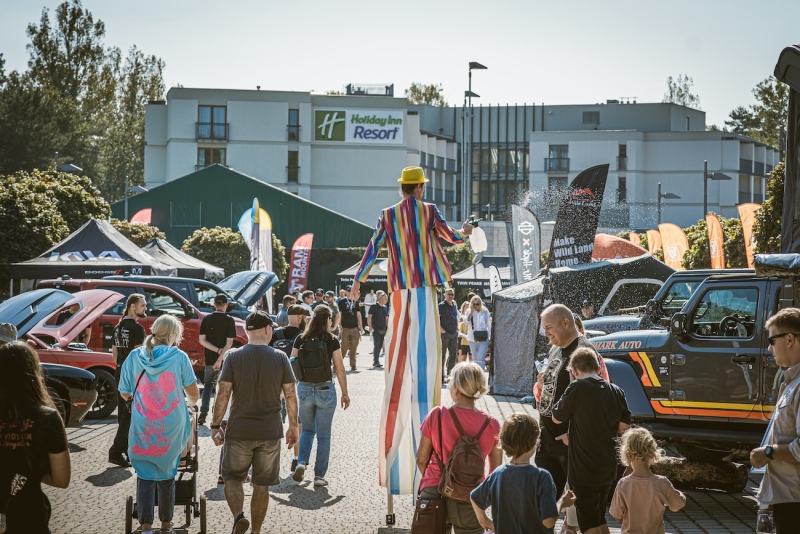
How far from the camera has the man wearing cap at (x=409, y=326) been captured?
782 cm

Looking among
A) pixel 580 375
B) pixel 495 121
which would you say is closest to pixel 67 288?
pixel 580 375

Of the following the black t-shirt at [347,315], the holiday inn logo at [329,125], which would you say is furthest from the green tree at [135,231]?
the holiday inn logo at [329,125]

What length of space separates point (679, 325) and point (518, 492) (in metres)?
5.07

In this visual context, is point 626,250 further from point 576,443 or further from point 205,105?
point 205,105

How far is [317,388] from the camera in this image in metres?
10.2

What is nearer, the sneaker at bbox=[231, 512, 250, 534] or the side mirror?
the sneaker at bbox=[231, 512, 250, 534]

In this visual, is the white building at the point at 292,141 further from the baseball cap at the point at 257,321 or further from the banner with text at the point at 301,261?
the baseball cap at the point at 257,321

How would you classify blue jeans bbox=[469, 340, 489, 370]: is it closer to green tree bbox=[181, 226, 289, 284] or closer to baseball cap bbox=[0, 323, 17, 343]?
baseball cap bbox=[0, 323, 17, 343]

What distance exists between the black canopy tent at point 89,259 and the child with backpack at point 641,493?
18.6 metres

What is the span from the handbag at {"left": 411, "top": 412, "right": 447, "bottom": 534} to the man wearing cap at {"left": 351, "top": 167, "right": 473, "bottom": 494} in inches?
75.4

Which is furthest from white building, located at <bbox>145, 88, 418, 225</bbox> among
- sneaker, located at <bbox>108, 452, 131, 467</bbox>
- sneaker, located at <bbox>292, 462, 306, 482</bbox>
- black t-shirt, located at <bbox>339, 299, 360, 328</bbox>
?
sneaker, located at <bbox>292, 462, 306, 482</bbox>

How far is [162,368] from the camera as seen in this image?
7.46 m

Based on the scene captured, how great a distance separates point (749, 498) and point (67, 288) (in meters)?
14.1

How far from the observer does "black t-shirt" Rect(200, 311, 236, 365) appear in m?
14.0
